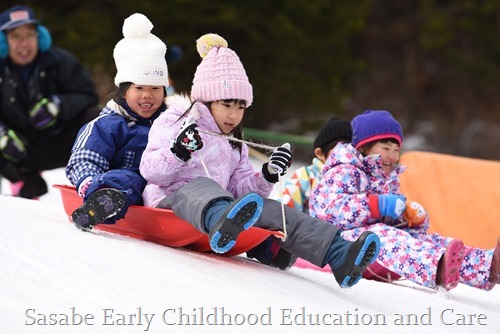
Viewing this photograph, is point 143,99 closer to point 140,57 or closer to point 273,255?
point 140,57

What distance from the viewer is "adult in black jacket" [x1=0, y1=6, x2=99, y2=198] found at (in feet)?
17.4

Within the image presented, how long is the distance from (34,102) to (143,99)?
82.5 inches

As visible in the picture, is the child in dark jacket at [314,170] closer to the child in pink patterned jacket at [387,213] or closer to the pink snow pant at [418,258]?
the child in pink patterned jacket at [387,213]

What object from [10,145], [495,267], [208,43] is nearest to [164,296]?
[208,43]

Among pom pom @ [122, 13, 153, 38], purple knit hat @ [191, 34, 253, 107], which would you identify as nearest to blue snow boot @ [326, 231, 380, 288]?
purple knit hat @ [191, 34, 253, 107]

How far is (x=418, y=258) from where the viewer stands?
3.54 meters

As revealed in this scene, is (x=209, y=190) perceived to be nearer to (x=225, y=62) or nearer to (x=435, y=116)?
(x=225, y=62)

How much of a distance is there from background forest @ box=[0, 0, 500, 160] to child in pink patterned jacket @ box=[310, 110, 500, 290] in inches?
122

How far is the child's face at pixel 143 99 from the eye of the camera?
3508 mm

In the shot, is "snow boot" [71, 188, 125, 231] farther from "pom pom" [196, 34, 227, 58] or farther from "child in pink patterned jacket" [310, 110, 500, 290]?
"child in pink patterned jacket" [310, 110, 500, 290]

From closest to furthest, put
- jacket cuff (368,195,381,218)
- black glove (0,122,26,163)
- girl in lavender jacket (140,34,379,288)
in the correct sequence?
girl in lavender jacket (140,34,379,288)
jacket cuff (368,195,381,218)
black glove (0,122,26,163)

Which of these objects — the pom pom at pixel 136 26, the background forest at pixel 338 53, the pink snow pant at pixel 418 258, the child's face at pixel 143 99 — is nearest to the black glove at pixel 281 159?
the child's face at pixel 143 99

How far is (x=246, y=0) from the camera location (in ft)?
39.0

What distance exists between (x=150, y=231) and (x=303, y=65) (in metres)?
10.7
